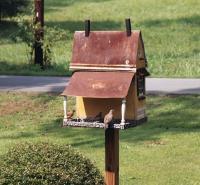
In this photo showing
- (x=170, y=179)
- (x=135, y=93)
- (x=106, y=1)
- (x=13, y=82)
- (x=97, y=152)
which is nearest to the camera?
(x=135, y=93)

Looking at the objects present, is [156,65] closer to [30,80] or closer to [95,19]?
[30,80]

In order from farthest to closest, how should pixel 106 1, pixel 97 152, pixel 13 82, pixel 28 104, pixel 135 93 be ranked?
1. pixel 106 1
2. pixel 13 82
3. pixel 28 104
4. pixel 97 152
5. pixel 135 93

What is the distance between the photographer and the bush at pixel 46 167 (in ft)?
17.0

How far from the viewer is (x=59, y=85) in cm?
1524

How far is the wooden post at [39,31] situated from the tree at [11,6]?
9.14 metres

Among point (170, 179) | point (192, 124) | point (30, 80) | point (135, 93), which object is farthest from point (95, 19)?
point (135, 93)

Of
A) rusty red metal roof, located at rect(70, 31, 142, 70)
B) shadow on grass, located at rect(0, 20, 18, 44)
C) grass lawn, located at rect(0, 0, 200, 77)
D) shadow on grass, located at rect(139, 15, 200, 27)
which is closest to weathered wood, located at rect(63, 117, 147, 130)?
rusty red metal roof, located at rect(70, 31, 142, 70)

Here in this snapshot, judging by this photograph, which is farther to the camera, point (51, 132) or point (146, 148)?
point (51, 132)

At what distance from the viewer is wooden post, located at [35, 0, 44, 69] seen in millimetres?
17984

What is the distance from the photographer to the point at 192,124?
1123 cm

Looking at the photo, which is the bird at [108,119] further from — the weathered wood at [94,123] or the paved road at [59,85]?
the paved road at [59,85]

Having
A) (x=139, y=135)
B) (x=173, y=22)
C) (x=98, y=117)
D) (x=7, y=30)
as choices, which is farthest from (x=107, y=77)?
(x=7, y=30)

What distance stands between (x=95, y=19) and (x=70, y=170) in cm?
2578

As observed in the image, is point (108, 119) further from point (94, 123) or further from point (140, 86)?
point (140, 86)
